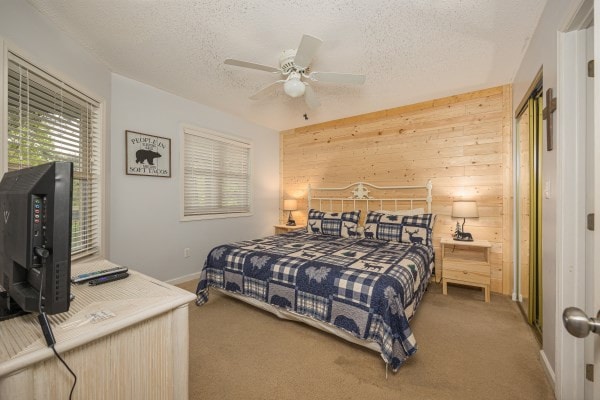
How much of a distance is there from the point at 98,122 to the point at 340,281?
2.62 m

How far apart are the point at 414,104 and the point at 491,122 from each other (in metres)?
0.94

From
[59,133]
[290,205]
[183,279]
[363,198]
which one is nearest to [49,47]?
[59,133]

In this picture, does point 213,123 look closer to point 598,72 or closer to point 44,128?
point 44,128

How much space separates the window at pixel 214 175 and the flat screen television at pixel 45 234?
274 cm

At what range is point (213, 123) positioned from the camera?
12.5 feet

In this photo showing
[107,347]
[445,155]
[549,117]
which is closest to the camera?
Result: [107,347]

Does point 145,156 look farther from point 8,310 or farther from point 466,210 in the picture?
point 466,210

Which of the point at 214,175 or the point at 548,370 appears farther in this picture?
the point at 214,175

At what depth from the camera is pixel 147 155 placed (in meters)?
3.04

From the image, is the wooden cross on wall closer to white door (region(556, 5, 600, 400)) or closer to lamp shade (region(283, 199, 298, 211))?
white door (region(556, 5, 600, 400))

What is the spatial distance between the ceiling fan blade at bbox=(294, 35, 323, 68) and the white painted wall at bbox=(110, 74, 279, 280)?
204cm

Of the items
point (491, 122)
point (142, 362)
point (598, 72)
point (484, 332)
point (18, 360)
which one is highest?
point (491, 122)

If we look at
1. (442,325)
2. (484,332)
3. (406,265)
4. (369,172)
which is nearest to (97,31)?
(406,265)

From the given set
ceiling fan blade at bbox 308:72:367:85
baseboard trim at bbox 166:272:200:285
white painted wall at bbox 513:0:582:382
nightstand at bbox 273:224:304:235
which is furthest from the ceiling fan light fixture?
baseboard trim at bbox 166:272:200:285
